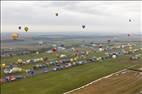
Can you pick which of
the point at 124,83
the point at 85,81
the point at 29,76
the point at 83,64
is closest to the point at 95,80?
the point at 85,81

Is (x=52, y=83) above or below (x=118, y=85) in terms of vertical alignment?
below

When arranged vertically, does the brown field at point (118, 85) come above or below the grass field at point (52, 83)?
above

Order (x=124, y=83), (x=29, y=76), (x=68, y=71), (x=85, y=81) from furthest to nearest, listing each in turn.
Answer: (x=68, y=71), (x=29, y=76), (x=85, y=81), (x=124, y=83)

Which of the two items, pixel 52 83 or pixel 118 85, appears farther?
pixel 52 83

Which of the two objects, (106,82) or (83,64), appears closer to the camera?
(106,82)

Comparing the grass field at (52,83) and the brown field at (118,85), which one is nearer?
the brown field at (118,85)

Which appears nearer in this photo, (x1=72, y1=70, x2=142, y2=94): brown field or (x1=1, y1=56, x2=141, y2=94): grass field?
(x1=72, y1=70, x2=142, y2=94): brown field

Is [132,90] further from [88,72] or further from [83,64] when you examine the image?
[83,64]

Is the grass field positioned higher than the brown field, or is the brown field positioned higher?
the brown field
